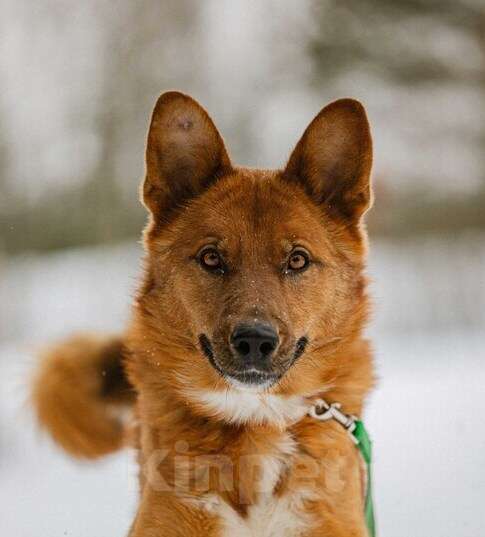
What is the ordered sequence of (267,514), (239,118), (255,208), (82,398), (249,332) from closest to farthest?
(249,332), (267,514), (255,208), (82,398), (239,118)

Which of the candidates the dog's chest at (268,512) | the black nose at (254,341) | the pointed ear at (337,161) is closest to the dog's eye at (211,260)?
the black nose at (254,341)

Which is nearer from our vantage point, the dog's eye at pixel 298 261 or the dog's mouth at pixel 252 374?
the dog's mouth at pixel 252 374

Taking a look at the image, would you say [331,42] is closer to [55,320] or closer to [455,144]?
[455,144]

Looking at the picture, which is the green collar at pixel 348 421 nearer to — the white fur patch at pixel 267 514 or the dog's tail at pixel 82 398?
the white fur patch at pixel 267 514

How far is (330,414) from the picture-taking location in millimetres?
3764

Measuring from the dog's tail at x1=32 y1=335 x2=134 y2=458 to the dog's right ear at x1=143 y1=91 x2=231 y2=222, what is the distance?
125 cm

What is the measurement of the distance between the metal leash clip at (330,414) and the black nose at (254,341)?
554 millimetres

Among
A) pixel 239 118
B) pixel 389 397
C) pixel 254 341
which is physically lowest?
pixel 254 341

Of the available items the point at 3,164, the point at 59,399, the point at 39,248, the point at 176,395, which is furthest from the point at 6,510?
the point at 39,248

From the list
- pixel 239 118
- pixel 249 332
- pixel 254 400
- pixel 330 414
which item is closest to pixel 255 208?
pixel 249 332

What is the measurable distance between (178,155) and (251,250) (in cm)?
63

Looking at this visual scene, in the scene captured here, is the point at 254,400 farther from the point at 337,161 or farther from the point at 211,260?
the point at 337,161

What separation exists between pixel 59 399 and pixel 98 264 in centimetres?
811

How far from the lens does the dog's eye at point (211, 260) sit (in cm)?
364
